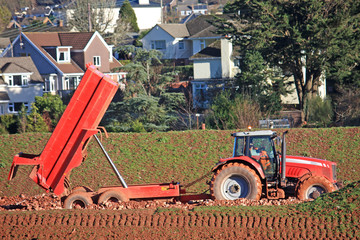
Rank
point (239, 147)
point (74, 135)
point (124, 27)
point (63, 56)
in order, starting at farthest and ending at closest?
point (124, 27) < point (63, 56) < point (239, 147) < point (74, 135)

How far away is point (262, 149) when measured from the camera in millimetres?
13031

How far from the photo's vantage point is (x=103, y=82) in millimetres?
12289

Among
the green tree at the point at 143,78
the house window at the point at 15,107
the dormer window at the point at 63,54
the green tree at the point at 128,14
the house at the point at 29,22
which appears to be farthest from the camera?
the house at the point at 29,22

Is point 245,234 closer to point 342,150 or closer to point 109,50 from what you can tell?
point 342,150

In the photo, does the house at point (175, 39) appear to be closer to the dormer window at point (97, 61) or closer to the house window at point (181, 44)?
the house window at point (181, 44)

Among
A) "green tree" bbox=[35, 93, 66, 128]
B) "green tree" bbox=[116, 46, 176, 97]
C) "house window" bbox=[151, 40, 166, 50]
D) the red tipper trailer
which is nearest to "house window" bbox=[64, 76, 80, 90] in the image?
"green tree" bbox=[35, 93, 66, 128]

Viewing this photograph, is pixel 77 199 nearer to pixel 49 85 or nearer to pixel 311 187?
pixel 311 187

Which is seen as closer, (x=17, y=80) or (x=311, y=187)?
(x=311, y=187)

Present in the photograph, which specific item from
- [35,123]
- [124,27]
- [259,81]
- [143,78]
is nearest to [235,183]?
[259,81]

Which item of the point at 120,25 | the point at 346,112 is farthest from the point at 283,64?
the point at 120,25

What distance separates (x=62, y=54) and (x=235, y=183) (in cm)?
4072

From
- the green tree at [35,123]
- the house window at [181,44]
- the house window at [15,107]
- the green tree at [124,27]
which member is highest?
the green tree at [124,27]

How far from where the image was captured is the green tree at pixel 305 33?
30.5 metres

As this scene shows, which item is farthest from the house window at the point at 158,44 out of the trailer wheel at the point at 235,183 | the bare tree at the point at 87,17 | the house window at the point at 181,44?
the trailer wheel at the point at 235,183
